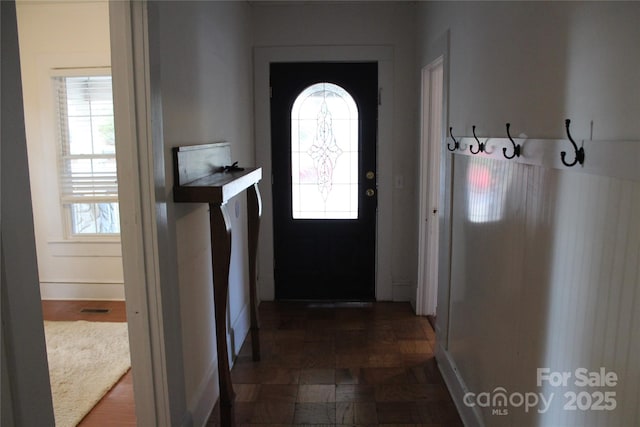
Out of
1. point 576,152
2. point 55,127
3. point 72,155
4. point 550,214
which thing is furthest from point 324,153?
point 576,152

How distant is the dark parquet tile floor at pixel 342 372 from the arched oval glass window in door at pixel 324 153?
89 centimetres

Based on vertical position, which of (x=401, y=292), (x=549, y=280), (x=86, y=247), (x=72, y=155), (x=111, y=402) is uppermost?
(x=72, y=155)

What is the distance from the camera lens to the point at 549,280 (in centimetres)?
142

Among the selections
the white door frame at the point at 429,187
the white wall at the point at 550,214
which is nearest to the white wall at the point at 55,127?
the white door frame at the point at 429,187

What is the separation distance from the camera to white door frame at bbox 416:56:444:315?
11.1 ft

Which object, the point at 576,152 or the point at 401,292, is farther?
the point at 401,292

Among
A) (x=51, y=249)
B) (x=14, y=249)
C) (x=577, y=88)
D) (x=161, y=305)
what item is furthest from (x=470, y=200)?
(x=51, y=249)

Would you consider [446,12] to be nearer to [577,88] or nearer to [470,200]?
[470,200]

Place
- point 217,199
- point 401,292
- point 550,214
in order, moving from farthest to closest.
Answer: point 401,292 < point 217,199 < point 550,214

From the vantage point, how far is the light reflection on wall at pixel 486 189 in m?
1.84

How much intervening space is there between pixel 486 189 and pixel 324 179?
82.0 inches

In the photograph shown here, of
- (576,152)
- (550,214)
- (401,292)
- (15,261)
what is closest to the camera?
(15,261)

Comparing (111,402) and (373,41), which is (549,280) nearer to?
(111,402)

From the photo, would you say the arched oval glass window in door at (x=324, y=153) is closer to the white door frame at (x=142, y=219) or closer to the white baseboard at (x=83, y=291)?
the white baseboard at (x=83, y=291)
